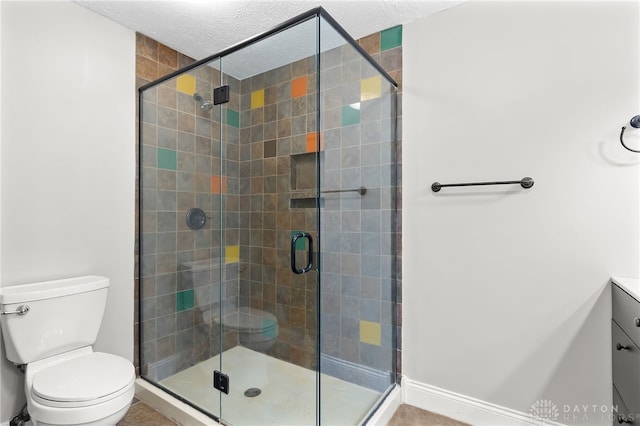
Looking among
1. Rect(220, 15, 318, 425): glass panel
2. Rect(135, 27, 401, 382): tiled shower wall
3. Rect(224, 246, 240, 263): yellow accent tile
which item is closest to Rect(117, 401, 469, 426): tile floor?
Rect(135, 27, 401, 382): tiled shower wall

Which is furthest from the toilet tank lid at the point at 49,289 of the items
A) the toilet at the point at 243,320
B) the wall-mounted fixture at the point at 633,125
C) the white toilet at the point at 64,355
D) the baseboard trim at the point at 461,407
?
the wall-mounted fixture at the point at 633,125

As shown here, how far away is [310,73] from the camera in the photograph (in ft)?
4.39

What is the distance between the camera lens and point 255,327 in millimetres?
1522

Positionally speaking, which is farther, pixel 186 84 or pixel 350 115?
pixel 186 84

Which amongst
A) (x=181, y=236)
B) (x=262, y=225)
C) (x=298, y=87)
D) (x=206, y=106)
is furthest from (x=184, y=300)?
(x=298, y=87)

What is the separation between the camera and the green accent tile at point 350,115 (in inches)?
59.3

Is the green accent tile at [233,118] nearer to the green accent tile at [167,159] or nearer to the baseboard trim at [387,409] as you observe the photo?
the green accent tile at [167,159]

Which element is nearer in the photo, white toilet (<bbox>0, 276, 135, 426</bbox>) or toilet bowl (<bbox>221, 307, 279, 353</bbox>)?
white toilet (<bbox>0, 276, 135, 426</bbox>)

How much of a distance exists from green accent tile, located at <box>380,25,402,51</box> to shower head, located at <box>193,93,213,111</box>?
1.15 meters

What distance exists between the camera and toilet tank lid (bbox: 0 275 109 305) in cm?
141

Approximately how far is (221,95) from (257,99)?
25cm

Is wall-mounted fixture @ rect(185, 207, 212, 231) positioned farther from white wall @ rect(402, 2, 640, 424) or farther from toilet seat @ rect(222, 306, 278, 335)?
white wall @ rect(402, 2, 640, 424)

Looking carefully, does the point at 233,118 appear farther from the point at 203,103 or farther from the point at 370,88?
the point at 370,88

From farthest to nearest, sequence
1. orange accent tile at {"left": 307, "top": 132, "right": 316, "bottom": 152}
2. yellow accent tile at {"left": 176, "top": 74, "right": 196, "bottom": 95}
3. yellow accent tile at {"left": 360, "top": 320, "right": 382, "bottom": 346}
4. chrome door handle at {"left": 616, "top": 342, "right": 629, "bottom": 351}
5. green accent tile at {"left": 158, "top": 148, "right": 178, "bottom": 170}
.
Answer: green accent tile at {"left": 158, "top": 148, "right": 178, "bottom": 170} → yellow accent tile at {"left": 176, "top": 74, "right": 196, "bottom": 95} → yellow accent tile at {"left": 360, "top": 320, "right": 382, "bottom": 346} → orange accent tile at {"left": 307, "top": 132, "right": 316, "bottom": 152} → chrome door handle at {"left": 616, "top": 342, "right": 629, "bottom": 351}
